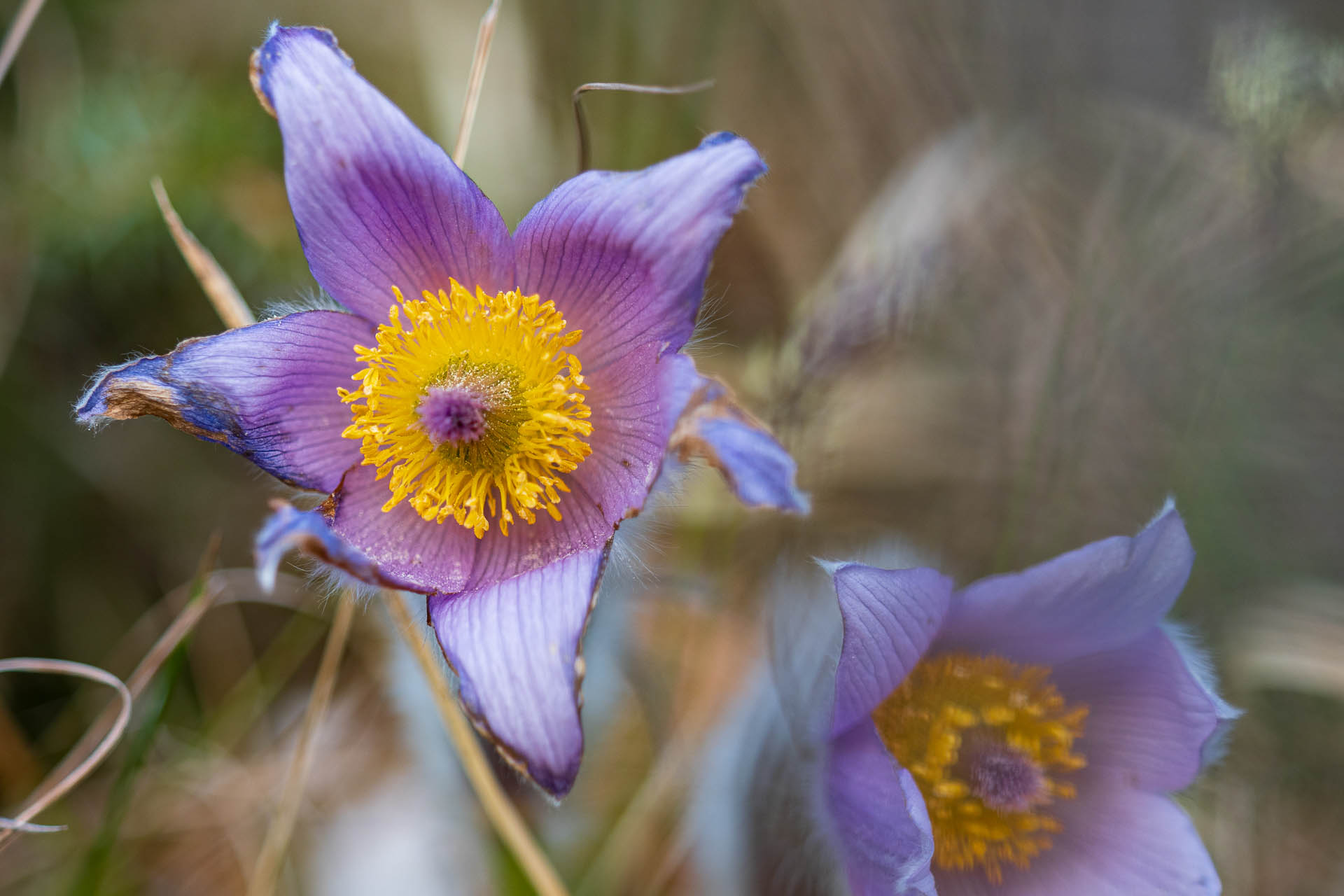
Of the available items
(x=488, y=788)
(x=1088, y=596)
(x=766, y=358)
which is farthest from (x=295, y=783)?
(x=1088, y=596)

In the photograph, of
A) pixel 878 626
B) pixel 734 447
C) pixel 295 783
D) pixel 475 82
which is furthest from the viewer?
pixel 295 783

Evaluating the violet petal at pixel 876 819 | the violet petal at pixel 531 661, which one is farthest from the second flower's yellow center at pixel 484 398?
the violet petal at pixel 876 819

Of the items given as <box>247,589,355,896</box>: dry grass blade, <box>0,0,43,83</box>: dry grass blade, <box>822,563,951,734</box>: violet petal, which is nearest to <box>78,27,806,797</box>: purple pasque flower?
<box>822,563,951,734</box>: violet petal

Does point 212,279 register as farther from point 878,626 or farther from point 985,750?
point 985,750

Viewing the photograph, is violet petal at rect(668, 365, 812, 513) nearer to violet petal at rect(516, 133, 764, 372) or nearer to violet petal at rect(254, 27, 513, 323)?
violet petal at rect(516, 133, 764, 372)

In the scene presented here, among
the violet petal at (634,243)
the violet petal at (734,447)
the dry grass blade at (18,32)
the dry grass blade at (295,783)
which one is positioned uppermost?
the dry grass blade at (18,32)

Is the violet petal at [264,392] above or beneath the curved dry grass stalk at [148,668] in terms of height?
above

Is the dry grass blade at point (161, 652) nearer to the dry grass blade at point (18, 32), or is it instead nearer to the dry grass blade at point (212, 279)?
the dry grass blade at point (212, 279)

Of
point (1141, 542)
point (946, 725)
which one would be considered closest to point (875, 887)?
point (946, 725)
